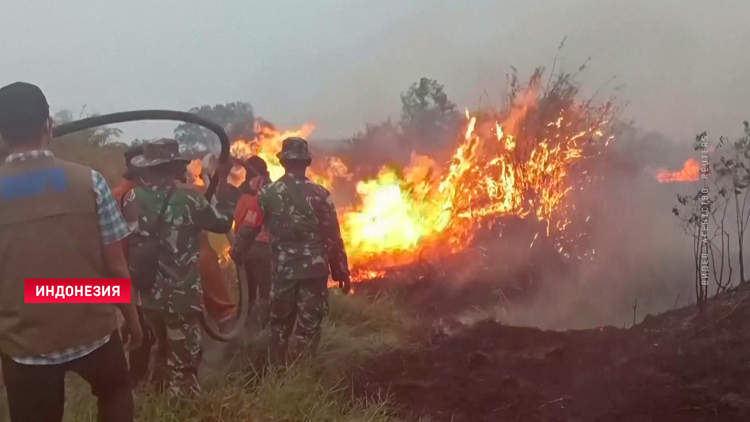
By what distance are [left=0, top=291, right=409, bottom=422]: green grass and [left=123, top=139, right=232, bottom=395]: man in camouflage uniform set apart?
0.18m

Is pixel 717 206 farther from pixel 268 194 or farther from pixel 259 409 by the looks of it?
pixel 259 409

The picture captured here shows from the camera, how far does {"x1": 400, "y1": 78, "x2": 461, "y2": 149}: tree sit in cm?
938

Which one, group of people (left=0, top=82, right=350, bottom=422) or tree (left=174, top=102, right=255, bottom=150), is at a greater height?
tree (left=174, top=102, right=255, bottom=150)

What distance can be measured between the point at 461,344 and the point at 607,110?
465 centimetres

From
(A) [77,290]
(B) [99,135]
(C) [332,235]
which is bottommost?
(A) [77,290]

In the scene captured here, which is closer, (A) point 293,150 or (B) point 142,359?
(B) point 142,359

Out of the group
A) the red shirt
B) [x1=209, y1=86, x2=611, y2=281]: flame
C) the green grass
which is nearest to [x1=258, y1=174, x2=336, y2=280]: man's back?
the red shirt

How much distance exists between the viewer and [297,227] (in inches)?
182

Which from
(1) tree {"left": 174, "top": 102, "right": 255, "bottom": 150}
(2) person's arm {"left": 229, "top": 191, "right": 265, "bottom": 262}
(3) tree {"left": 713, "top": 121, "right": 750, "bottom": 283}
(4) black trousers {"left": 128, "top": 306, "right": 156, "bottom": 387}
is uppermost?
(1) tree {"left": 174, "top": 102, "right": 255, "bottom": 150}

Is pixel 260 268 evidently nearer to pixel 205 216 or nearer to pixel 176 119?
pixel 205 216

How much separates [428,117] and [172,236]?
6724 millimetres

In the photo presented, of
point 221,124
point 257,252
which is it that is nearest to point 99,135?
point 221,124

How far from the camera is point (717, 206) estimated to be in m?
7.05

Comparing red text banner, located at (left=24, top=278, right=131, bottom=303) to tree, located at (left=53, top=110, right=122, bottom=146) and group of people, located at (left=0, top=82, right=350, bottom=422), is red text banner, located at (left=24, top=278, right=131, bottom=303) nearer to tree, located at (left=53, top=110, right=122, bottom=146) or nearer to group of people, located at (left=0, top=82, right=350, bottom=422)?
group of people, located at (left=0, top=82, right=350, bottom=422)
